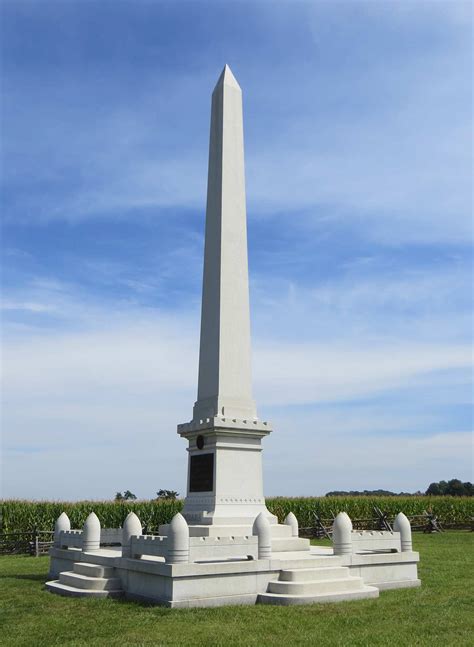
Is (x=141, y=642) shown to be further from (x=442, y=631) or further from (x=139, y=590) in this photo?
(x=442, y=631)

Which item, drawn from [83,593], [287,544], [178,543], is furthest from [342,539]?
[83,593]

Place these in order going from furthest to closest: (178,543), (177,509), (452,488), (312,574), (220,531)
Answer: (452,488)
(177,509)
(220,531)
(312,574)
(178,543)

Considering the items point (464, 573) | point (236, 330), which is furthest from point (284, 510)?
point (236, 330)

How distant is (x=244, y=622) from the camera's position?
11.9 m

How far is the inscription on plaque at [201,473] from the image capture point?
1712 cm

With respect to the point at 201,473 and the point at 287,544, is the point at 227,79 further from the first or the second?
the point at 287,544

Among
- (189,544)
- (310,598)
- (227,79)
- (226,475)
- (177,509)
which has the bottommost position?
(310,598)

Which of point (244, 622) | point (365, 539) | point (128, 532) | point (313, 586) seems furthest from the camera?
point (365, 539)

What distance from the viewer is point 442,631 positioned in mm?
11422

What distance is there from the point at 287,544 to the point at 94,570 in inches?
186

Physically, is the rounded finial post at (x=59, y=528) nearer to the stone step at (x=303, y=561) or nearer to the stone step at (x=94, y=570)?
the stone step at (x=94, y=570)

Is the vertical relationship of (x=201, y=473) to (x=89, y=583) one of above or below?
above

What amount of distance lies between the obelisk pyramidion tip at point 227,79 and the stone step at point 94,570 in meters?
14.4

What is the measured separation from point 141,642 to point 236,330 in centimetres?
949
